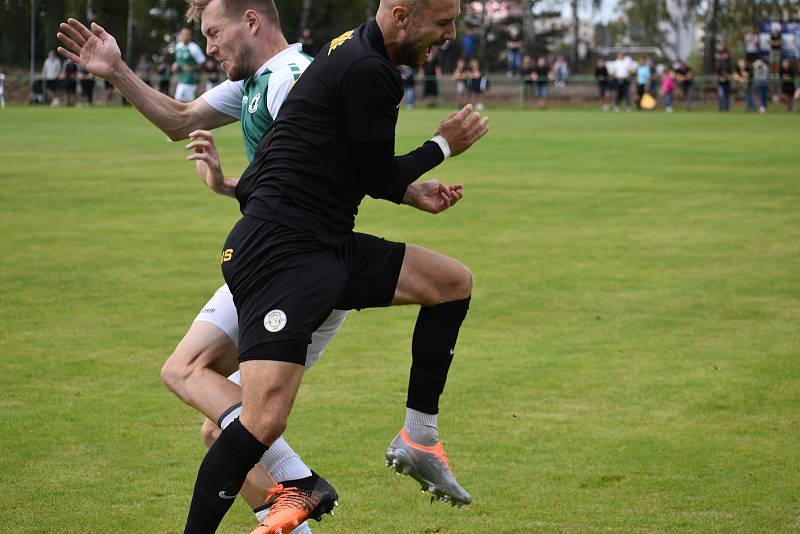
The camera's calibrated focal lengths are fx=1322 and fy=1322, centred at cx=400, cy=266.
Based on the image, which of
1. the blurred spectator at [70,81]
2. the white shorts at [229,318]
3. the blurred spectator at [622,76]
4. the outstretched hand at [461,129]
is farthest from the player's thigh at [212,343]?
the blurred spectator at [70,81]

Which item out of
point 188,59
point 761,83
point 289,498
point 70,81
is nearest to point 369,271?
point 289,498

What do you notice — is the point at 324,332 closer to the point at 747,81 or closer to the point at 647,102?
the point at 747,81

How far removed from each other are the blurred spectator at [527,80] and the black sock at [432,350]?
159 feet

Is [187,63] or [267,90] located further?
[187,63]

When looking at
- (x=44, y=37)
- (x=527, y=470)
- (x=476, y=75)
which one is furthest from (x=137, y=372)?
(x=44, y=37)

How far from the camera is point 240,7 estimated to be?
17.9 ft

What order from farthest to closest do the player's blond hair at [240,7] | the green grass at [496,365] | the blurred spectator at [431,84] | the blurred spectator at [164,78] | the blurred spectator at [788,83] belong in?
the blurred spectator at [431,84] < the blurred spectator at [164,78] < the blurred spectator at [788,83] < the green grass at [496,365] < the player's blond hair at [240,7]

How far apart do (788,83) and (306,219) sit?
4551cm

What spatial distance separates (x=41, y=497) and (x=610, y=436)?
3080mm

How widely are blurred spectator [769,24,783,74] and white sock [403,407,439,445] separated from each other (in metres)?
49.3

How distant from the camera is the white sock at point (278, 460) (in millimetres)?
5059

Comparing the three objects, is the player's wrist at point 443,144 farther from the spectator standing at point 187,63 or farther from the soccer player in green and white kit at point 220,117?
the spectator standing at point 187,63

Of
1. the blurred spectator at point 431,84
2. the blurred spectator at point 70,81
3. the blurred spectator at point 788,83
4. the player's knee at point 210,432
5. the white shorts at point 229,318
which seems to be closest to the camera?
the white shorts at point 229,318

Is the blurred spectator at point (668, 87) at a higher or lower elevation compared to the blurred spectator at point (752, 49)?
lower
